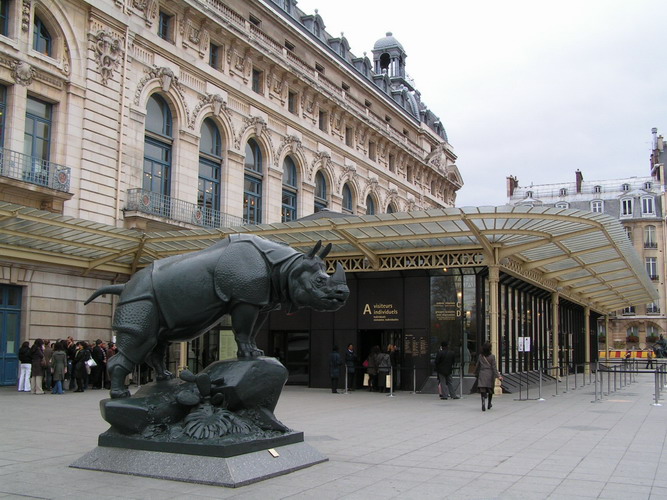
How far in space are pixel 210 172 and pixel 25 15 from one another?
11084 mm

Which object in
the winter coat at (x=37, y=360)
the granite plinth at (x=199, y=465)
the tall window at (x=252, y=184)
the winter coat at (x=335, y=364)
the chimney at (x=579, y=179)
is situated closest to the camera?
the granite plinth at (x=199, y=465)

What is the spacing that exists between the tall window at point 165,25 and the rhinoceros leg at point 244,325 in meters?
24.4

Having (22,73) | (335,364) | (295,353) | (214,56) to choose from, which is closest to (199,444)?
(335,364)

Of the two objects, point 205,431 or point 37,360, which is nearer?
point 205,431

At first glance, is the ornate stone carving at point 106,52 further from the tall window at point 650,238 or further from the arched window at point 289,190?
the tall window at point 650,238

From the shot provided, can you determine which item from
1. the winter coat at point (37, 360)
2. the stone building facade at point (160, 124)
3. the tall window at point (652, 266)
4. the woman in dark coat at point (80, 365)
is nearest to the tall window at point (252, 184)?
the stone building facade at point (160, 124)

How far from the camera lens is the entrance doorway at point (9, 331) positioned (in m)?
22.8

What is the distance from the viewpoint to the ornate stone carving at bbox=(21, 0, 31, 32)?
77.5ft

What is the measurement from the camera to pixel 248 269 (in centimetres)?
855

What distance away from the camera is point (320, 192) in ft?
139

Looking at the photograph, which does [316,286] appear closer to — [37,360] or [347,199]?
[37,360]

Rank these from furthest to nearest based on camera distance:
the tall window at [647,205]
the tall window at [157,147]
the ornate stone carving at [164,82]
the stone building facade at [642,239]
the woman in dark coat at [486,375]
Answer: the tall window at [647,205] < the stone building facade at [642,239] < the tall window at [157,147] < the ornate stone carving at [164,82] < the woman in dark coat at [486,375]

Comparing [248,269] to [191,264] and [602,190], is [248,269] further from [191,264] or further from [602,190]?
[602,190]

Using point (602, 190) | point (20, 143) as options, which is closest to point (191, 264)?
point (20, 143)
